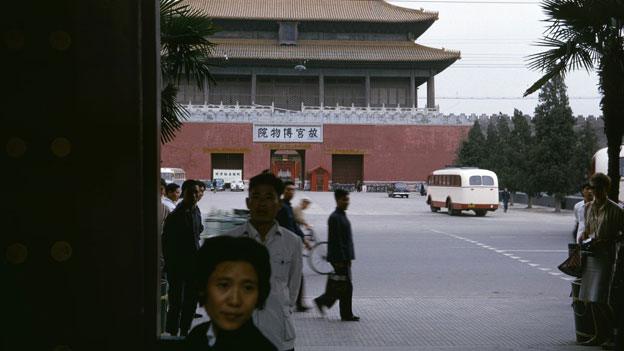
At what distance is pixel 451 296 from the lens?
9117 mm

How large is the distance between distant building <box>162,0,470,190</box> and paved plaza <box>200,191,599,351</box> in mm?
29845

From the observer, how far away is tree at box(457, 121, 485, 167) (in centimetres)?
Result: 4150

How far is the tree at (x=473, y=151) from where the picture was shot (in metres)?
41.5

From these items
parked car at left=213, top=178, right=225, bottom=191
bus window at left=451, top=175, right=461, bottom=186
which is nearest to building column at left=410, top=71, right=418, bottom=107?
parked car at left=213, top=178, right=225, bottom=191

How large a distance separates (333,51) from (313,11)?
11.7 ft

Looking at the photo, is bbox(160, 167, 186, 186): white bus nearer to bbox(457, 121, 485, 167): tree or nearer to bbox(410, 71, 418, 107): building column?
bbox(457, 121, 485, 167): tree

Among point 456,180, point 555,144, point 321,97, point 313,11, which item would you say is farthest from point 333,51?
point 456,180

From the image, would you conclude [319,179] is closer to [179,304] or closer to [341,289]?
[341,289]

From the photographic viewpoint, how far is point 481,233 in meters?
19.4

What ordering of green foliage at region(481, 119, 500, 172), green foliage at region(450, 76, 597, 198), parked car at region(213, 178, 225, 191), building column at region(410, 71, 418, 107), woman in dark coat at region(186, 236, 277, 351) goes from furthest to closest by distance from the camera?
building column at region(410, 71, 418, 107), parked car at region(213, 178, 225, 191), green foliage at region(481, 119, 500, 172), green foliage at region(450, 76, 597, 198), woman in dark coat at region(186, 236, 277, 351)
